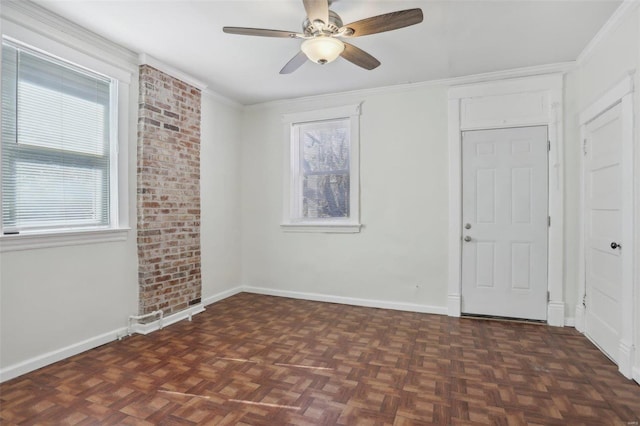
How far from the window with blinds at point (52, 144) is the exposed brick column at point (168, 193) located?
32cm

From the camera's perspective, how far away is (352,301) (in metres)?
4.22

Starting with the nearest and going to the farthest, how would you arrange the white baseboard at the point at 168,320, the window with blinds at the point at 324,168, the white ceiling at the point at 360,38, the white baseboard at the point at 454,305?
the white ceiling at the point at 360,38
the white baseboard at the point at 168,320
the white baseboard at the point at 454,305
the window with blinds at the point at 324,168

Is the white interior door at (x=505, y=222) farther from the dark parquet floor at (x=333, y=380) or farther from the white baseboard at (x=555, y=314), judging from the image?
the dark parquet floor at (x=333, y=380)

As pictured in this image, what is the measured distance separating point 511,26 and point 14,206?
13.1 feet

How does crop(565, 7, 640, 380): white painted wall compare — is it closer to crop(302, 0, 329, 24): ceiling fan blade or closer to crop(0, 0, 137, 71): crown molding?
crop(302, 0, 329, 24): ceiling fan blade

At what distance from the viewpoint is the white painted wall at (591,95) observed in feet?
7.60

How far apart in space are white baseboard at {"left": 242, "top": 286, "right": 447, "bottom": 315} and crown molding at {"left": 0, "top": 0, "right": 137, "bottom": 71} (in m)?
3.07

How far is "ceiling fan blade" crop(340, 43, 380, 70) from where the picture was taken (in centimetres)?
251

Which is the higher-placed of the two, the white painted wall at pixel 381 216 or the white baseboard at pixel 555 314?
the white painted wall at pixel 381 216

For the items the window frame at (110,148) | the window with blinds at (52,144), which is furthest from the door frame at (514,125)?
the window with blinds at (52,144)

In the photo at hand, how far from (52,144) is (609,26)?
4462 mm

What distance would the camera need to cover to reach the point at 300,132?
4.58 m

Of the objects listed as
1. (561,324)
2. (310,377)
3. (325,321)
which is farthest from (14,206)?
(561,324)

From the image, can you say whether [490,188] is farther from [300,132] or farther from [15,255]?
[15,255]
